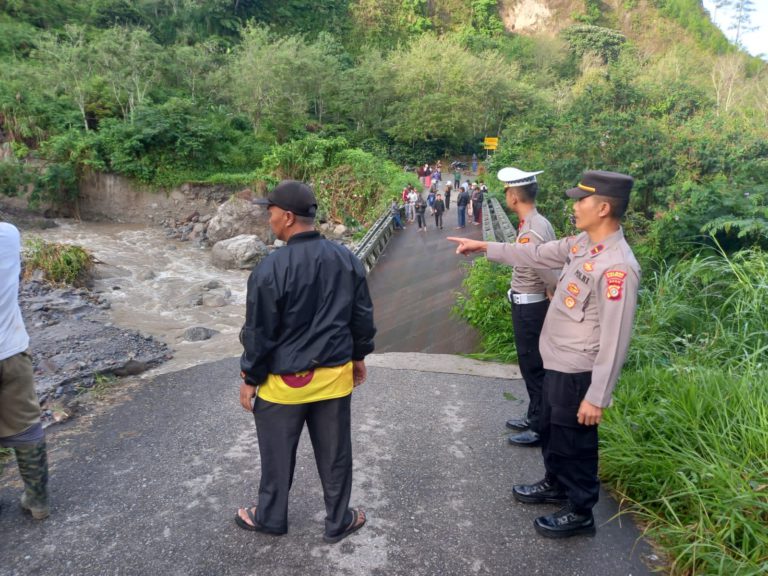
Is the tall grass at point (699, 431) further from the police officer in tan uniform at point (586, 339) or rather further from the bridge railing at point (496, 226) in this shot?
the bridge railing at point (496, 226)

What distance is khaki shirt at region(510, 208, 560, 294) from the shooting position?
3.40 meters

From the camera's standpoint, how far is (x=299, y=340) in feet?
8.00

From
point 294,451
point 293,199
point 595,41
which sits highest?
point 595,41

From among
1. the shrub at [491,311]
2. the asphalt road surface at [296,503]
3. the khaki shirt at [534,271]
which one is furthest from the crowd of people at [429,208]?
the khaki shirt at [534,271]

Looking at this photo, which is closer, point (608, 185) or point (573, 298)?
point (608, 185)

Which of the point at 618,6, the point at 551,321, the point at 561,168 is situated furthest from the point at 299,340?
the point at 618,6

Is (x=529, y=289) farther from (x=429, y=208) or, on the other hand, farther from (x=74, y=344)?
(x=429, y=208)

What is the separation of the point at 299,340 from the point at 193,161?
2254 centimetres

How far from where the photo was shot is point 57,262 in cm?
1239

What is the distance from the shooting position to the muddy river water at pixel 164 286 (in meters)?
9.27

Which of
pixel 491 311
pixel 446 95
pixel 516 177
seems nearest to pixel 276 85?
pixel 446 95

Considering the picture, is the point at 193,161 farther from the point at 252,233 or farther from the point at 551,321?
the point at 551,321

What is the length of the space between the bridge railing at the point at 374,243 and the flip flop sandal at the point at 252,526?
726cm

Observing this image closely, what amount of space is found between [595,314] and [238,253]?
14840 millimetres
